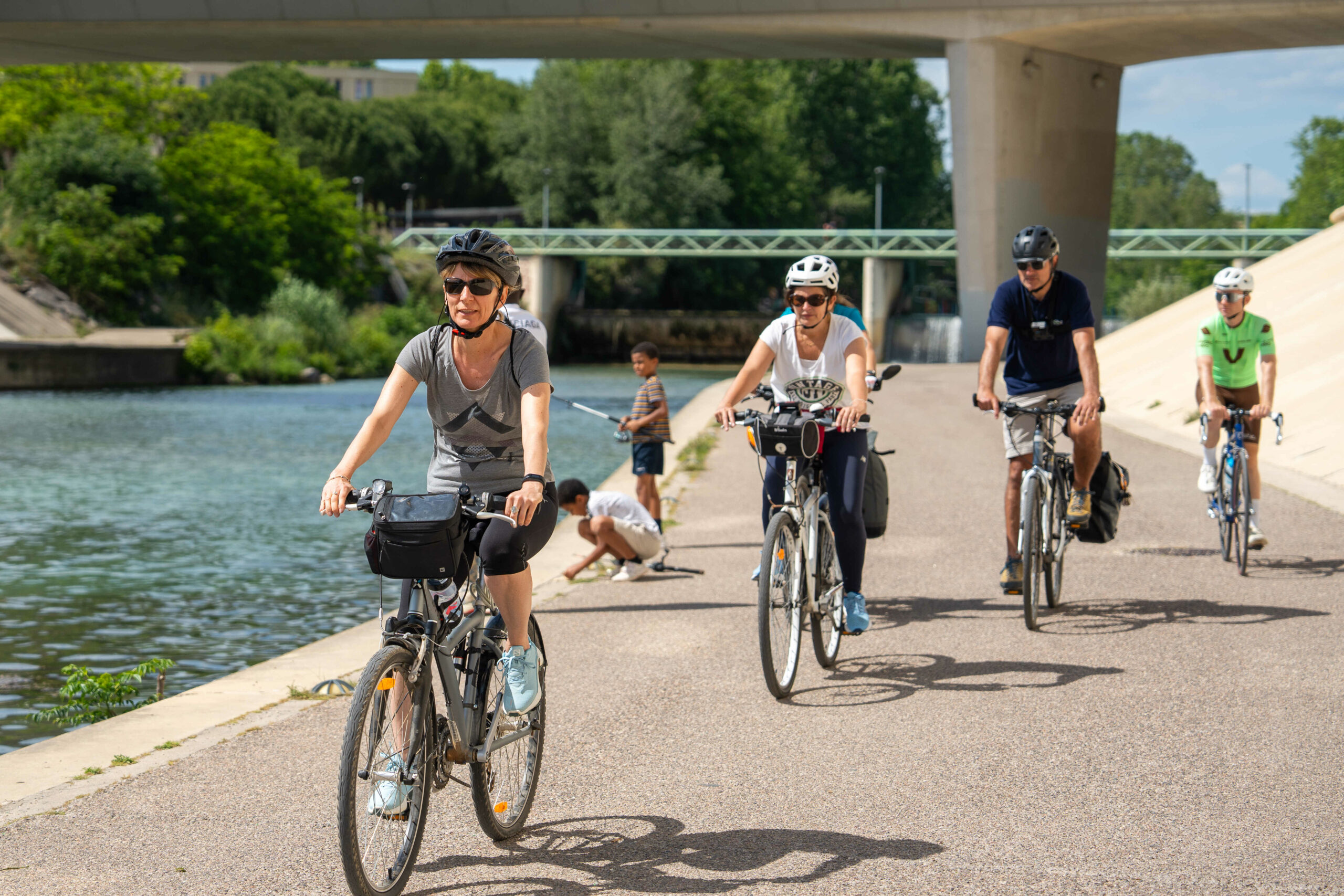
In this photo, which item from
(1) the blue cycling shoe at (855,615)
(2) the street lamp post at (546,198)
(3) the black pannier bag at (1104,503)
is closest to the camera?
(1) the blue cycling shoe at (855,615)

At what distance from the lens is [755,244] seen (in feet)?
277

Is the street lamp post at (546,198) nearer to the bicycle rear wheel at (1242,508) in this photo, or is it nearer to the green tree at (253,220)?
the green tree at (253,220)

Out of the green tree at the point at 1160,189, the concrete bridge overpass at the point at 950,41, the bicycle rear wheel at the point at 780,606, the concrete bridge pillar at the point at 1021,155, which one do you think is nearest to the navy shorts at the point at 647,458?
the bicycle rear wheel at the point at 780,606

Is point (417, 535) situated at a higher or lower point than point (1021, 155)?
lower

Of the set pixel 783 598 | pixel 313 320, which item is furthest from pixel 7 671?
pixel 313 320

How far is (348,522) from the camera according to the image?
15.9 meters

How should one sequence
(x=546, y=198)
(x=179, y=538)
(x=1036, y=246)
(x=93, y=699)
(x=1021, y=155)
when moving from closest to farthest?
(x=93, y=699) → (x=1036, y=246) → (x=179, y=538) → (x=1021, y=155) → (x=546, y=198)

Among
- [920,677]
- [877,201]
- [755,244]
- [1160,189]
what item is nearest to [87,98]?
[755,244]

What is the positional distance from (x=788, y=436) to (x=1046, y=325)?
7.06ft

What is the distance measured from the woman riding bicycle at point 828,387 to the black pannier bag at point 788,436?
130 millimetres

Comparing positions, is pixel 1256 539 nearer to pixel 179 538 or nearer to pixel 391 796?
pixel 391 796

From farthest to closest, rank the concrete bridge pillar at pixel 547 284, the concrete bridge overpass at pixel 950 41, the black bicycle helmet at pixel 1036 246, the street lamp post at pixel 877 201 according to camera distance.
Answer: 1. the street lamp post at pixel 877 201
2. the concrete bridge pillar at pixel 547 284
3. the concrete bridge overpass at pixel 950 41
4. the black bicycle helmet at pixel 1036 246

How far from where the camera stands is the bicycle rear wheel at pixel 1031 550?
7547 millimetres

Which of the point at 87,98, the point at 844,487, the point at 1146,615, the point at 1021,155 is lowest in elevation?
the point at 1146,615
